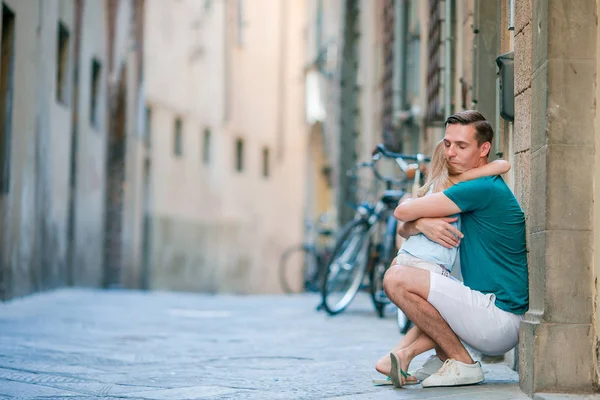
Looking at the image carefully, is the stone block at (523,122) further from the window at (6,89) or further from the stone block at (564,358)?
the window at (6,89)

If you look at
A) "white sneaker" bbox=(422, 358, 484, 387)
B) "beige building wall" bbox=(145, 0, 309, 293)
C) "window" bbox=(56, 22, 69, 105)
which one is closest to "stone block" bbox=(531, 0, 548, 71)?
"white sneaker" bbox=(422, 358, 484, 387)

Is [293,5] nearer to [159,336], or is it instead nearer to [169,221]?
[169,221]

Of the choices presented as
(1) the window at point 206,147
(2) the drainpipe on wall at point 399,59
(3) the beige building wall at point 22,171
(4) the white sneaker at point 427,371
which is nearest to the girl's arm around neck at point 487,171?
(4) the white sneaker at point 427,371

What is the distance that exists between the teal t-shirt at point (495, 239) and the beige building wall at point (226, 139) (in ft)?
58.4

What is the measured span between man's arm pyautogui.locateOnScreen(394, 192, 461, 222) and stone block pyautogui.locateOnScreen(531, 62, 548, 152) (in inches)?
16.6

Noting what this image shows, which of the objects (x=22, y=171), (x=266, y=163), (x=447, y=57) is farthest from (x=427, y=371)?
(x=266, y=163)

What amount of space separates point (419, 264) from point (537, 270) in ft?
1.88

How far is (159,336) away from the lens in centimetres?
771

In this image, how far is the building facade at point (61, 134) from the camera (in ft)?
37.2

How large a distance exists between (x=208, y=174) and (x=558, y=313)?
23117 mm

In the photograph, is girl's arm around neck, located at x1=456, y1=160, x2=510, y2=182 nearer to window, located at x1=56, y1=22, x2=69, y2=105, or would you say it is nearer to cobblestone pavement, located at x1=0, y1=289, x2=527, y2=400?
cobblestone pavement, located at x1=0, y1=289, x2=527, y2=400

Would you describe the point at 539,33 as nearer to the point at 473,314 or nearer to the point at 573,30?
the point at 573,30

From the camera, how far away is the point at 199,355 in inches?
250

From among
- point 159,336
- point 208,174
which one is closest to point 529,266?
point 159,336
